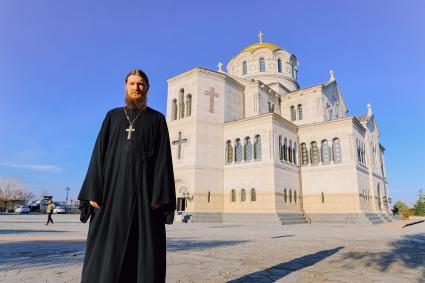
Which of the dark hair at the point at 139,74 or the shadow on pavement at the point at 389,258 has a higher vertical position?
the dark hair at the point at 139,74

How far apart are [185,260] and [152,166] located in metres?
3.29

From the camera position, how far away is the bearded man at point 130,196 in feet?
9.41

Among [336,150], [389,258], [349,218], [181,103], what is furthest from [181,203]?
[389,258]

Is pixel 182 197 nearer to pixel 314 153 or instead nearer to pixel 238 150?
pixel 238 150

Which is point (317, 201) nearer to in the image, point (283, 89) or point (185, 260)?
point (283, 89)

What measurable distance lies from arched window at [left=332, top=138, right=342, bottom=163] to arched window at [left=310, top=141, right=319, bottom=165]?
58.6 inches

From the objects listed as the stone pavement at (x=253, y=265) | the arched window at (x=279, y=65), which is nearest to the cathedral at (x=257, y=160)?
the arched window at (x=279, y=65)

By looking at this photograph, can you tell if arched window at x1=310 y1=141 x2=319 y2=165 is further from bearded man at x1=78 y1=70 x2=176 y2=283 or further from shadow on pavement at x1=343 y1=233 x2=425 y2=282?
bearded man at x1=78 y1=70 x2=176 y2=283

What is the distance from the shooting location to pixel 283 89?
34469mm

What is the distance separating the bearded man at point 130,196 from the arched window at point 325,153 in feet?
82.6

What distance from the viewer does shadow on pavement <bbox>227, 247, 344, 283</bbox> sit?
435 cm

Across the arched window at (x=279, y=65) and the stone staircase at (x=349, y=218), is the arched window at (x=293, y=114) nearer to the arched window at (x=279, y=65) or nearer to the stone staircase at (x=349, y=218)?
the arched window at (x=279, y=65)

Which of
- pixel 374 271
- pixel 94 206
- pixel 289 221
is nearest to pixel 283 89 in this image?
pixel 289 221

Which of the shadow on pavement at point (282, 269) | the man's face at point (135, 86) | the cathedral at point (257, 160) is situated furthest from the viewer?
the cathedral at point (257, 160)
